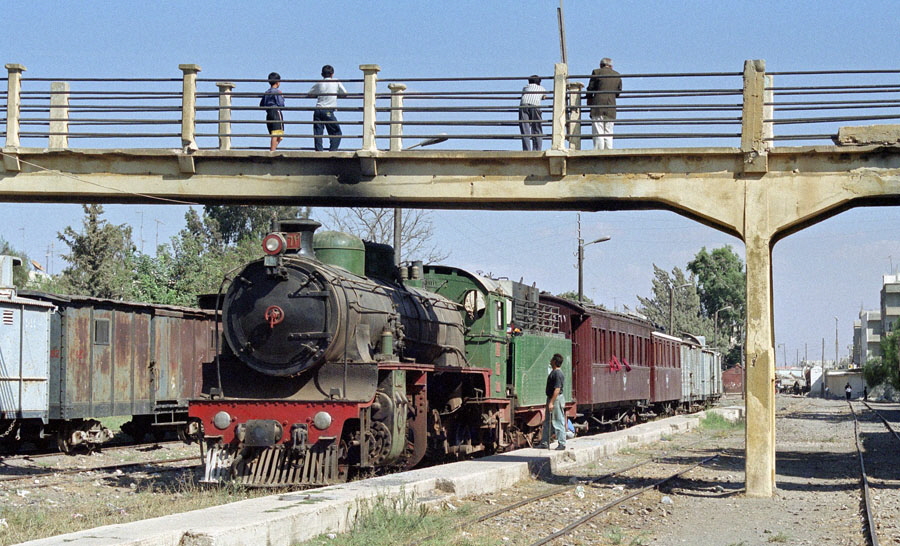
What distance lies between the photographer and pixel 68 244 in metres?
48.2

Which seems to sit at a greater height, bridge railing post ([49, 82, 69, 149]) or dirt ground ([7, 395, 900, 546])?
bridge railing post ([49, 82, 69, 149])

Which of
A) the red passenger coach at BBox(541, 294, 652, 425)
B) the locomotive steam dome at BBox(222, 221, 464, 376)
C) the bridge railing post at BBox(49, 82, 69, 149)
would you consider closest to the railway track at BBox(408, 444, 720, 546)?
the locomotive steam dome at BBox(222, 221, 464, 376)

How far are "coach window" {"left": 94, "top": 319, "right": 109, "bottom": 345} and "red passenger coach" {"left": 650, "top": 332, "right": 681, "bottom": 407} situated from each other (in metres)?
17.8

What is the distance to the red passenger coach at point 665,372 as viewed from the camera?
107 feet

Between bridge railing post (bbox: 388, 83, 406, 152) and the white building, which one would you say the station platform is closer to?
bridge railing post (bbox: 388, 83, 406, 152)

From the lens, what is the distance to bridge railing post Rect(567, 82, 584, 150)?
13.6 metres

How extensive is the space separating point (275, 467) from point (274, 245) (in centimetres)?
272

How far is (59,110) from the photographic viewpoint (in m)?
14.2

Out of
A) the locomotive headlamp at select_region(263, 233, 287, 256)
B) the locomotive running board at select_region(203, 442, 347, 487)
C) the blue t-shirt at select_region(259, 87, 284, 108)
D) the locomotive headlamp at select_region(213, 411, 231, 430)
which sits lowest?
the locomotive running board at select_region(203, 442, 347, 487)

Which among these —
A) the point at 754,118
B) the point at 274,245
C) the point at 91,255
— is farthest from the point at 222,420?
the point at 91,255

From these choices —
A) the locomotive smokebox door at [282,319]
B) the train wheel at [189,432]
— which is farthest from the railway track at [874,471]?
the train wheel at [189,432]

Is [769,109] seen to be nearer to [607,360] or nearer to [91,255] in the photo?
[607,360]

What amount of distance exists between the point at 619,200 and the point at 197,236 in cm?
4847

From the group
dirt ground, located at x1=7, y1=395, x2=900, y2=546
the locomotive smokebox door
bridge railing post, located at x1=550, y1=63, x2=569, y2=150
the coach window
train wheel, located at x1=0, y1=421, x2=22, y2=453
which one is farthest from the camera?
the coach window
